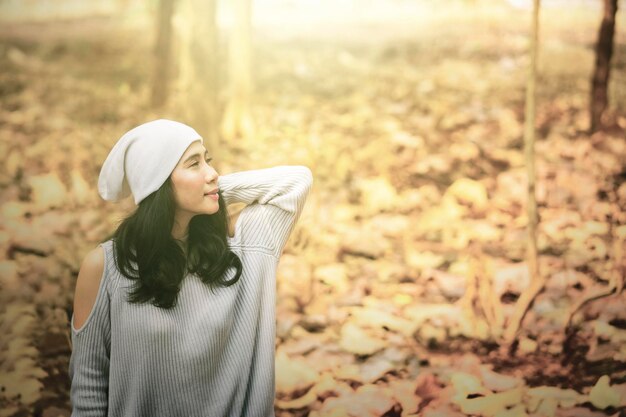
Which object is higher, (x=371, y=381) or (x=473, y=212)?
(x=473, y=212)

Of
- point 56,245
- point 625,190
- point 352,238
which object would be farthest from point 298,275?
point 625,190

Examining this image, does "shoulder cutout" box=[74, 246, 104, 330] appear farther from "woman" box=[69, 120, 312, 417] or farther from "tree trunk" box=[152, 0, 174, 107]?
"tree trunk" box=[152, 0, 174, 107]

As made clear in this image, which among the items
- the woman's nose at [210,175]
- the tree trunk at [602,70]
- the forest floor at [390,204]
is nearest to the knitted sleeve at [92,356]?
the woman's nose at [210,175]

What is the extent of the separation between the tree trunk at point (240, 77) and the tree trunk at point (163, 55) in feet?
0.77

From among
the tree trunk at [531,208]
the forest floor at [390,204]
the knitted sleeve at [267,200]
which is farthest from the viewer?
the tree trunk at [531,208]

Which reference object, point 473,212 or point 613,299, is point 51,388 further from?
point 613,299

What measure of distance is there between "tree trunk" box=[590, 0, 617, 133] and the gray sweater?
148cm

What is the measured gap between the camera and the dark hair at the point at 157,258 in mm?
1201

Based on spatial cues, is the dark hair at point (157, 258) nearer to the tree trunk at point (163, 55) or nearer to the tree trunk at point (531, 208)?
the tree trunk at point (531, 208)

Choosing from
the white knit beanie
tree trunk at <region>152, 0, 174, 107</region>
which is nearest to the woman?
the white knit beanie

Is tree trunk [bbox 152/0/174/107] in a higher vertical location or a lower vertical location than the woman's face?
higher

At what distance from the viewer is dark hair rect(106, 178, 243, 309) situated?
1201mm

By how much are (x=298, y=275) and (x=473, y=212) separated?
65cm

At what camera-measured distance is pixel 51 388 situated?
182 centimetres
